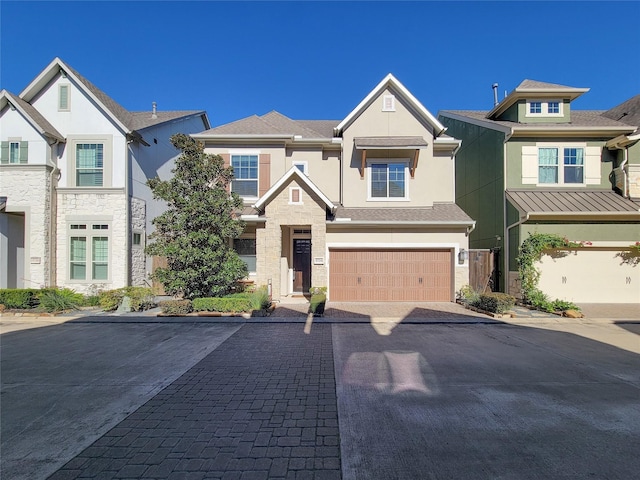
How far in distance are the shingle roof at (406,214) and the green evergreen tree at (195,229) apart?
4.76m

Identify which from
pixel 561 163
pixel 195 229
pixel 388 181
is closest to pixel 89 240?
pixel 195 229

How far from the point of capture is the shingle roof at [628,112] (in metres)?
15.9

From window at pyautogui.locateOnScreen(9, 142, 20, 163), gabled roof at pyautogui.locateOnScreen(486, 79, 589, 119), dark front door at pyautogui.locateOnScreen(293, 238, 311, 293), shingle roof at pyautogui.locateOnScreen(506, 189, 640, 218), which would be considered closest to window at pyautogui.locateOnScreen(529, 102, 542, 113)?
gabled roof at pyautogui.locateOnScreen(486, 79, 589, 119)

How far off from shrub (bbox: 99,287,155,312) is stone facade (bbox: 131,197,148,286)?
7.13 ft

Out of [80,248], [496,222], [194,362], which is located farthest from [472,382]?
[80,248]

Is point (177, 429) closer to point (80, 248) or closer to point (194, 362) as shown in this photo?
point (194, 362)

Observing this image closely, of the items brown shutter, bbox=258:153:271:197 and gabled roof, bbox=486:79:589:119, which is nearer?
brown shutter, bbox=258:153:271:197

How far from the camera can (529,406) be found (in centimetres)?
454

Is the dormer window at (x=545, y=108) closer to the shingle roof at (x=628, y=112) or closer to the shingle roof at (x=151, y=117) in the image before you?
the shingle roof at (x=628, y=112)

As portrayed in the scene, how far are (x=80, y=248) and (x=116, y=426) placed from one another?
40.9 feet

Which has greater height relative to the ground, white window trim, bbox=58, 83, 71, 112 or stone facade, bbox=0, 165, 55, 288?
white window trim, bbox=58, 83, 71, 112

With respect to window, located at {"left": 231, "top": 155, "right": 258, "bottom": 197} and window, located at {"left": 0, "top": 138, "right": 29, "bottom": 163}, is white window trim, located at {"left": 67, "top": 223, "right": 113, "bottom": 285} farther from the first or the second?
window, located at {"left": 231, "top": 155, "right": 258, "bottom": 197}

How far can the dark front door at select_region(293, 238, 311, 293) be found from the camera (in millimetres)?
14961

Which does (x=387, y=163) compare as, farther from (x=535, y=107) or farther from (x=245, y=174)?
(x=535, y=107)
